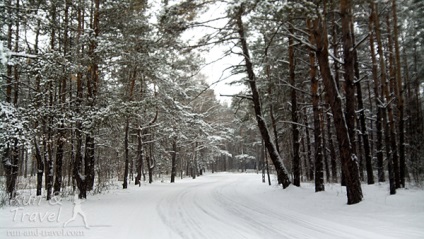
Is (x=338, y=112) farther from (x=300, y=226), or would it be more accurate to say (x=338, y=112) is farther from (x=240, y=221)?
(x=240, y=221)

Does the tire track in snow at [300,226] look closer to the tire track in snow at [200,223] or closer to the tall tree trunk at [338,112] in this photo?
the tire track in snow at [200,223]

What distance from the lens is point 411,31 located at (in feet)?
66.8

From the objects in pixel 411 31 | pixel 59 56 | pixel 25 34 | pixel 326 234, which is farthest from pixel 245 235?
pixel 411 31

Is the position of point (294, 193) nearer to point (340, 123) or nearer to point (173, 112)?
point (340, 123)

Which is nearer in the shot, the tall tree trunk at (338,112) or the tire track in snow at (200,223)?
the tire track in snow at (200,223)

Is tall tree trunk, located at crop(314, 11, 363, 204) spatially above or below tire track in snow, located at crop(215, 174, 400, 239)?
above

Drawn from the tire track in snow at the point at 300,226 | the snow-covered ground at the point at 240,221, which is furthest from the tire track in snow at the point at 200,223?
the tire track in snow at the point at 300,226

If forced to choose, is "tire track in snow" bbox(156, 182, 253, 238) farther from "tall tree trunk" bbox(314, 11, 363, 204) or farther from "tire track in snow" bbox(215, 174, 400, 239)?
"tall tree trunk" bbox(314, 11, 363, 204)

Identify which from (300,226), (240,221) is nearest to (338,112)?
(300,226)

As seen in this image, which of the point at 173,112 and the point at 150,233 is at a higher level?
the point at 173,112

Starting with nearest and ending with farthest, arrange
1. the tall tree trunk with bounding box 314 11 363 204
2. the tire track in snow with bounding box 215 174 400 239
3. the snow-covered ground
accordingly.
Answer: the tire track in snow with bounding box 215 174 400 239 → the snow-covered ground → the tall tree trunk with bounding box 314 11 363 204

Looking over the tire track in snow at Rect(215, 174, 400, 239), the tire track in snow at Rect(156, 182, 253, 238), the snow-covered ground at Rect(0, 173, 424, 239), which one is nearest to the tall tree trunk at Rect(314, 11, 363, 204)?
the snow-covered ground at Rect(0, 173, 424, 239)

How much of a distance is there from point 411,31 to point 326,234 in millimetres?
20911

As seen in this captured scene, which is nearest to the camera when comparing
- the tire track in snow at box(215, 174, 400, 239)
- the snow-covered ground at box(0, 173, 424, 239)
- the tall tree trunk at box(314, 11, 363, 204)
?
the tire track in snow at box(215, 174, 400, 239)
